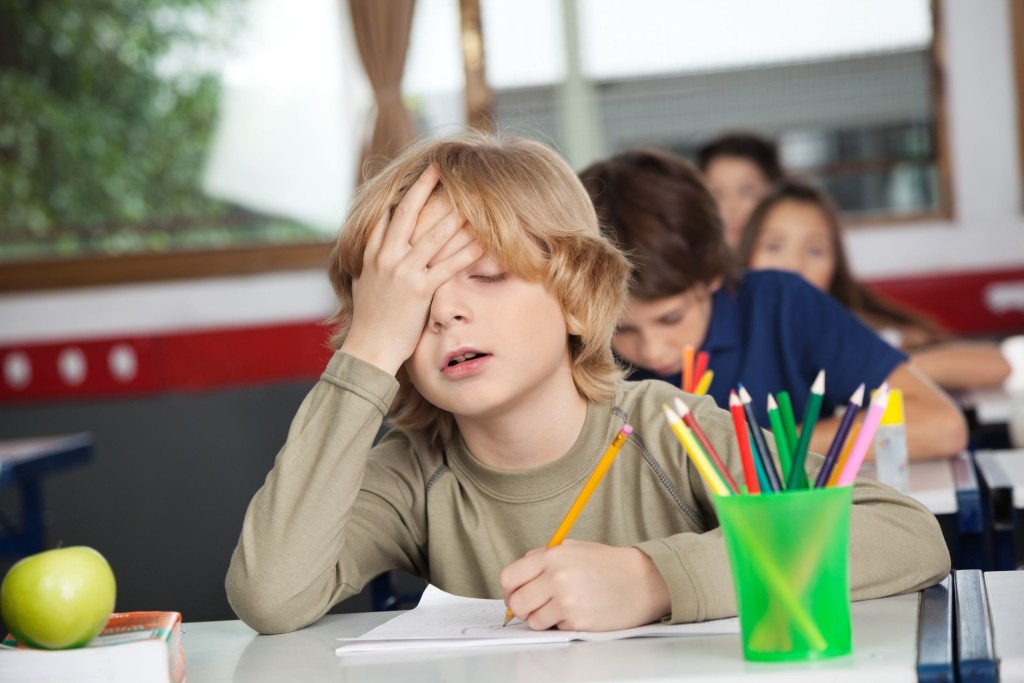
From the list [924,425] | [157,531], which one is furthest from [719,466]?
[157,531]

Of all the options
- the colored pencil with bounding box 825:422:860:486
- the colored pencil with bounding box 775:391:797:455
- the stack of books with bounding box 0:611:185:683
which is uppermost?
the colored pencil with bounding box 775:391:797:455

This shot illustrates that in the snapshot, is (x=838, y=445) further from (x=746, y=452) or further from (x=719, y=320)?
(x=719, y=320)

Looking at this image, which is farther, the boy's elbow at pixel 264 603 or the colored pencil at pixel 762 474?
the boy's elbow at pixel 264 603

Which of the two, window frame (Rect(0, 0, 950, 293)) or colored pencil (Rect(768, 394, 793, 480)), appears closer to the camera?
colored pencil (Rect(768, 394, 793, 480))

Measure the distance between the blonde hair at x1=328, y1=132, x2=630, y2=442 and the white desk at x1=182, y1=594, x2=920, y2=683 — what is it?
0.39 metres

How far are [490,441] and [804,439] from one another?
21.3 inches

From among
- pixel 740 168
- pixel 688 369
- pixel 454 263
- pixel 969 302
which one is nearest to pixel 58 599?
pixel 454 263

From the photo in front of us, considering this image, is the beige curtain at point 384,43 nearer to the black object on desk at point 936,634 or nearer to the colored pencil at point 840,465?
the black object on desk at point 936,634

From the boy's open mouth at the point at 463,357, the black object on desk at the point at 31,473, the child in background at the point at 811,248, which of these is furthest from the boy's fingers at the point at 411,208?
the black object on desk at the point at 31,473

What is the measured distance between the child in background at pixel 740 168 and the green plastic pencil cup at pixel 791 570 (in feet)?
10.4

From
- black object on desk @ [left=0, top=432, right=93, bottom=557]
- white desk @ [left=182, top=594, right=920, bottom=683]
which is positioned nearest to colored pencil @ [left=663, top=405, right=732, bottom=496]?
white desk @ [left=182, top=594, right=920, bottom=683]

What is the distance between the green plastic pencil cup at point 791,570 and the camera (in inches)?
35.1

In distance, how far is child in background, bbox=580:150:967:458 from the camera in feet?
6.63

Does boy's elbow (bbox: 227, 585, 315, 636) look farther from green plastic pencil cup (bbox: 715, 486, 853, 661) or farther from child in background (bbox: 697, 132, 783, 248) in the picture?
child in background (bbox: 697, 132, 783, 248)
